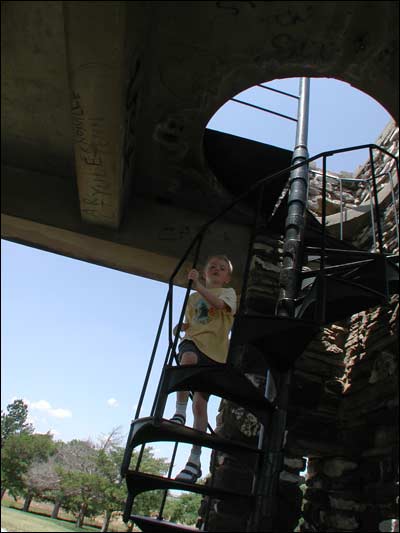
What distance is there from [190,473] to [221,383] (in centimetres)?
54

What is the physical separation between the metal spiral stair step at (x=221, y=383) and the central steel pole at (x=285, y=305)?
123 mm

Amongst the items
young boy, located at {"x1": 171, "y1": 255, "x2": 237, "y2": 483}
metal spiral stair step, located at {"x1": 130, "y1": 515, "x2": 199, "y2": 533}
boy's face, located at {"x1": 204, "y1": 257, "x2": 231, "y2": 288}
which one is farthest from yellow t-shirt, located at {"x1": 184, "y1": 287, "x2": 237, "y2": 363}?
metal spiral stair step, located at {"x1": 130, "y1": 515, "x2": 199, "y2": 533}

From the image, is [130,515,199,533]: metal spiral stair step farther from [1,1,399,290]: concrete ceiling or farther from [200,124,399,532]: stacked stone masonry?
[1,1,399,290]: concrete ceiling

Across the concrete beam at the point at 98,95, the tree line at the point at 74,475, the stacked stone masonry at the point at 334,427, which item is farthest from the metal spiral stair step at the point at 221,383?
the tree line at the point at 74,475

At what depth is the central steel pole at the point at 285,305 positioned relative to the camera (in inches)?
83.7

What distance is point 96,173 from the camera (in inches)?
131

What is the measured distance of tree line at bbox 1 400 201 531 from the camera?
19547mm

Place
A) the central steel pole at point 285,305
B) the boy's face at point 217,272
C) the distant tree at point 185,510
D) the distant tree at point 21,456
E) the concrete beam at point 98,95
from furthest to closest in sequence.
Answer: the distant tree at point 21,456, the distant tree at point 185,510, the boy's face at point 217,272, the concrete beam at point 98,95, the central steel pole at point 285,305

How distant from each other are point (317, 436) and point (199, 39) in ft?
10.9

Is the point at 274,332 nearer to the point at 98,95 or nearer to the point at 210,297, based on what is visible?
the point at 210,297

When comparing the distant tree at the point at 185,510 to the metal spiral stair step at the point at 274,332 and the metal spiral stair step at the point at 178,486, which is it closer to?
the metal spiral stair step at the point at 178,486

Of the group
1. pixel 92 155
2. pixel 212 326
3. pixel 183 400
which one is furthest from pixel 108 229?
pixel 183 400

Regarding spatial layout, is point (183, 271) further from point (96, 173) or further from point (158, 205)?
point (96, 173)

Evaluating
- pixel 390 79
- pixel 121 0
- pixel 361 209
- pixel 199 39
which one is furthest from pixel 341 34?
pixel 361 209
